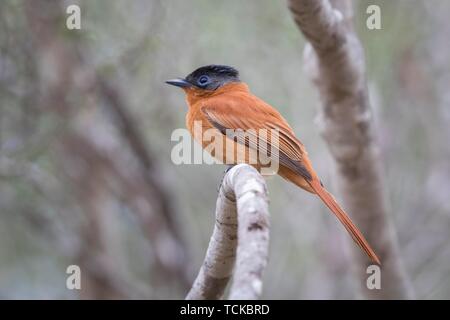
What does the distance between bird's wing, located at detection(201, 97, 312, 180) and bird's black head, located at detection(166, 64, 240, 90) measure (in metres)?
0.27

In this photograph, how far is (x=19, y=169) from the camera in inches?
208

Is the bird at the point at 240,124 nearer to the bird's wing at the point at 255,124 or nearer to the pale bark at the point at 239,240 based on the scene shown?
the bird's wing at the point at 255,124

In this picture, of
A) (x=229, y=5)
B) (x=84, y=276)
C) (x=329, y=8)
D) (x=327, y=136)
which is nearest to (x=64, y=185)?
(x=84, y=276)

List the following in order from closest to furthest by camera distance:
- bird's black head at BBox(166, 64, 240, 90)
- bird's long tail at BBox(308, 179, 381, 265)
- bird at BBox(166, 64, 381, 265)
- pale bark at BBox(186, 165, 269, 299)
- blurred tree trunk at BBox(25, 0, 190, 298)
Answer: pale bark at BBox(186, 165, 269, 299) < bird's long tail at BBox(308, 179, 381, 265) < bird at BBox(166, 64, 381, 265) < bird's black head at BBox(166, 64, 240, 90) < blurred tree trunk at BBox(25, 0, 190, 298)

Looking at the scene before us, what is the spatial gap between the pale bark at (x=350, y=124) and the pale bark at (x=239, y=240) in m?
1.31

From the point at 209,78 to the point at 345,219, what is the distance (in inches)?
64.9

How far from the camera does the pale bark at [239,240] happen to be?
70.4 inches

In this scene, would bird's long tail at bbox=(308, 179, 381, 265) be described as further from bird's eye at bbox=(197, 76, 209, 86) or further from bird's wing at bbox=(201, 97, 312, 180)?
bird's eye at bbox=(197, 76, 209, 86)

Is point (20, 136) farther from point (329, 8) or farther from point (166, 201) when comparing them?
point (329, 8)

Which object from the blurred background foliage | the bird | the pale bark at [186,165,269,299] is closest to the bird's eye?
the bird

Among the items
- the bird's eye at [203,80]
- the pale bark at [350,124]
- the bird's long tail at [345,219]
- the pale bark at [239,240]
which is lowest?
the pale bark at [239,240]

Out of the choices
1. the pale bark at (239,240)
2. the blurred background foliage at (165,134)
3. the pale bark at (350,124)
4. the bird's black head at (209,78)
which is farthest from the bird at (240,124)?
the pale bark at (239,240)

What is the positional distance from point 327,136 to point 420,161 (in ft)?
12.5

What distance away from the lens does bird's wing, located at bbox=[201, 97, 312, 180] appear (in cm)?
412
